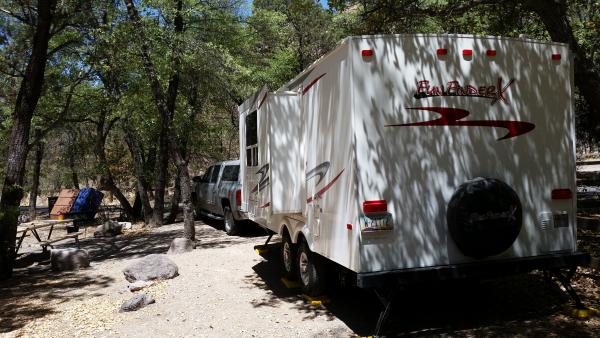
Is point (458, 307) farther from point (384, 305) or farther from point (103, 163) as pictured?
point (103, 163)

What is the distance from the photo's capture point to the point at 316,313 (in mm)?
5969

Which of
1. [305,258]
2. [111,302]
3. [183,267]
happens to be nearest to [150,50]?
[183,267]

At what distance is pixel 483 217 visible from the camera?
4832 millimetres

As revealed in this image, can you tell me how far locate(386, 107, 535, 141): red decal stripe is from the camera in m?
5.00

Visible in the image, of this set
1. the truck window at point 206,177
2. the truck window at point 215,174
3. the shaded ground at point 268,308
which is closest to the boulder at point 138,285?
the shaded ground at point 268,308

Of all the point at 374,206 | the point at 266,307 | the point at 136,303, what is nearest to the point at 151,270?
the point at 136,303

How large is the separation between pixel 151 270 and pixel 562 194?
5.83 meters

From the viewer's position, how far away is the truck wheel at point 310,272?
6.18m

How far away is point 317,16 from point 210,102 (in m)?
6.09

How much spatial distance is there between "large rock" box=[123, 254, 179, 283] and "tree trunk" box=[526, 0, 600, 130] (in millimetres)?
6471

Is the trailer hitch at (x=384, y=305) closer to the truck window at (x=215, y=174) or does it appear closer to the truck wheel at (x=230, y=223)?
the truck wheel at (x=230, y=223)

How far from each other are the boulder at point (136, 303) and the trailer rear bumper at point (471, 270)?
3203mm

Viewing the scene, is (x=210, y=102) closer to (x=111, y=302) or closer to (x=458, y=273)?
(x=111, y=302)

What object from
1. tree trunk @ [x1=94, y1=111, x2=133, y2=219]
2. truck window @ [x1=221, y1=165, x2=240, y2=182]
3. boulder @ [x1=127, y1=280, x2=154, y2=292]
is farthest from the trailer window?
tree trunk @ [x1=94, y1=111, x2=133, y2=219]
